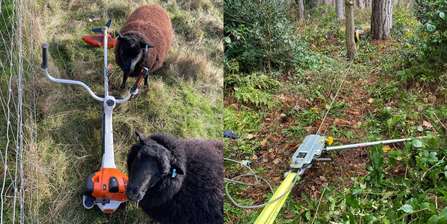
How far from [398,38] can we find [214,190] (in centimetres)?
593

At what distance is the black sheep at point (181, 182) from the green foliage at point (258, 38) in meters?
2.66

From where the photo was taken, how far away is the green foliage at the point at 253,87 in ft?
17.1

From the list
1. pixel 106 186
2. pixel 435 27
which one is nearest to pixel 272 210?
pixel 106 186

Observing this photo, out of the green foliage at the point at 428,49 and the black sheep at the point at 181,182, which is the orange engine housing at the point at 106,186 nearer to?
the black sheep at the point at 181,182

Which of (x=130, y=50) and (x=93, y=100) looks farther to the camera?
(x=93, y=100)

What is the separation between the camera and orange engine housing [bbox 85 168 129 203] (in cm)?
330

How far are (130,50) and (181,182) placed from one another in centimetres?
202

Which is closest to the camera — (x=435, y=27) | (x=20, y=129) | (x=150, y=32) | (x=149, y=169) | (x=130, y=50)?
(x=149, y=169)

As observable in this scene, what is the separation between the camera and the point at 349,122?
4527mm

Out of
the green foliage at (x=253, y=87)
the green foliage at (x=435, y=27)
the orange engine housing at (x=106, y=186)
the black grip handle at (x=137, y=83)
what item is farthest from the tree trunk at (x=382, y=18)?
the orange engine housing at (x=106, y=186)

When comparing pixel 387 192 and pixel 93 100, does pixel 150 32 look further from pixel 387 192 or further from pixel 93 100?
pixel 387 192

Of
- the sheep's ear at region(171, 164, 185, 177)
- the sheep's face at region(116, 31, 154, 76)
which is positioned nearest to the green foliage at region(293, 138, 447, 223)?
the sheep's ear at region(171, 164, 185, 177)

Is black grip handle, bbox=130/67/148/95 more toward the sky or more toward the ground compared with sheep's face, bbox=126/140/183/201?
more toward the sky

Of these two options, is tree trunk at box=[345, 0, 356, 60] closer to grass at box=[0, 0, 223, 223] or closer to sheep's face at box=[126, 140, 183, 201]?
grass at box=[0, 0, 223, 223]
